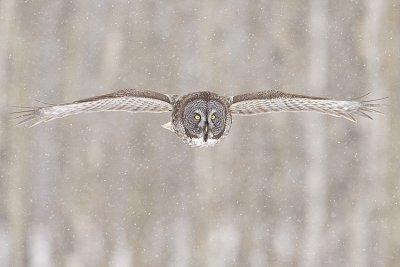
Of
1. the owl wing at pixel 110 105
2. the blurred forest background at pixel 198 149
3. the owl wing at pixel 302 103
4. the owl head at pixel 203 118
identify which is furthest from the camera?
the blurred forest background at pixel 198 149

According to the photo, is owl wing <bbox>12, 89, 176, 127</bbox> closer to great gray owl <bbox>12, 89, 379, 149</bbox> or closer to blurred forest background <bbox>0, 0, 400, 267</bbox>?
great gray owl <bbox>12, 89, 379, 149</bbox>

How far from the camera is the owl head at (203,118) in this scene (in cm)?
352

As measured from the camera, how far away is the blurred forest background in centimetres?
456

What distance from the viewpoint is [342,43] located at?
476 cm

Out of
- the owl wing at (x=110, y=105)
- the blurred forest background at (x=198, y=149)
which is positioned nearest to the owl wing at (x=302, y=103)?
the owl wing at (x=110, y=105)

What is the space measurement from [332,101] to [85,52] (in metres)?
1.96

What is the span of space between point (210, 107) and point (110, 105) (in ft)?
1.70

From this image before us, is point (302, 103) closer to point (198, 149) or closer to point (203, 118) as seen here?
point (203, 118)

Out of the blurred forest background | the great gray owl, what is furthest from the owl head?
the blurred forest background

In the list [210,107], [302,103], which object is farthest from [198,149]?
[302,103]

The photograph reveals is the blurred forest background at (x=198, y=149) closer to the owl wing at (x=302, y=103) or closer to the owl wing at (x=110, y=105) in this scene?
the owl wing at (x=110, y=105)

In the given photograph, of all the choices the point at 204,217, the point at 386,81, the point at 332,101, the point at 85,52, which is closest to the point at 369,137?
the point at 386,81

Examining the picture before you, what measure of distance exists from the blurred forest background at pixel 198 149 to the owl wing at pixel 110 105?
1003 mm

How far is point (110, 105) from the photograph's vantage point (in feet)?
11.0
